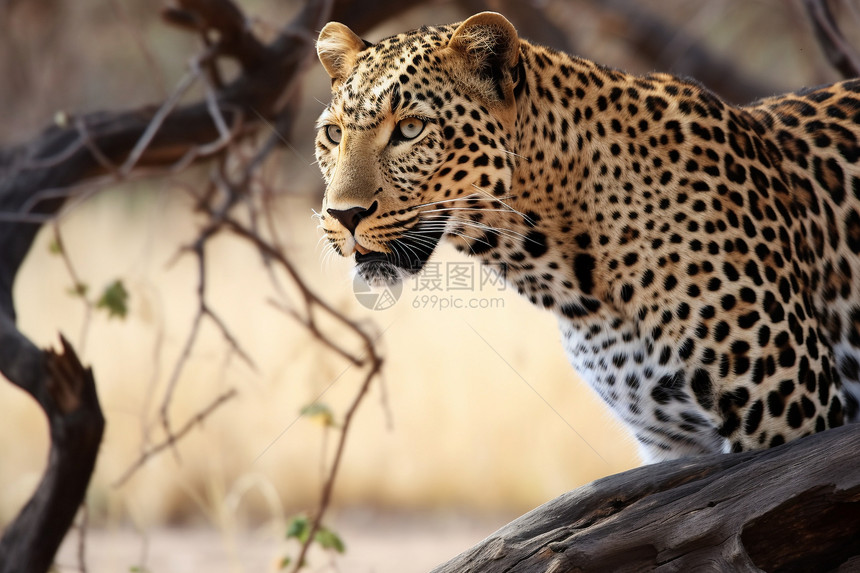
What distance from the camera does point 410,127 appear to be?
254 centimetres

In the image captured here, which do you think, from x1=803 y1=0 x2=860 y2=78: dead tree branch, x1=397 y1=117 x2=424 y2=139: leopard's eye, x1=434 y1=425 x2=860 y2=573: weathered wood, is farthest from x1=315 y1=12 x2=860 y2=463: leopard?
x1=803 y1=0 x2=860 y2=78: dead tree branch

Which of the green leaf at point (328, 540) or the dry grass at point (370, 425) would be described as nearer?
the green leaf at point (328, 540)

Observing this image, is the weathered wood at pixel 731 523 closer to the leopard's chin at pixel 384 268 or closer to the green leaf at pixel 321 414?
the leopard's chin at pixel 384 268

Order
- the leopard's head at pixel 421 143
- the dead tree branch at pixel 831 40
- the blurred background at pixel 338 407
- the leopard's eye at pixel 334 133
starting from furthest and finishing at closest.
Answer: the blurred background at pixel 338 407
the dead tree branch at pixel 831 40
the leopard's eye at pixel 334 133
the leopard's head at pixel 421 143

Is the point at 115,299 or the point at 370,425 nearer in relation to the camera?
the point at 115,299

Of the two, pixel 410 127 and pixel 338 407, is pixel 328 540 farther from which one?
pixel 338 407

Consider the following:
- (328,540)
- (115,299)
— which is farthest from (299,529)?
(115,299)

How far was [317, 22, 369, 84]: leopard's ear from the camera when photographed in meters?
2.79

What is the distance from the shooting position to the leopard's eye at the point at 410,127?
8.27 ft

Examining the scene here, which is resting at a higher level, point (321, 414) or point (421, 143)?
point (321, 414)

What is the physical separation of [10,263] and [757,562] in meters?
3.18

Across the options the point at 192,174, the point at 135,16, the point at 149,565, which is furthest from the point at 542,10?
the point at 135,16

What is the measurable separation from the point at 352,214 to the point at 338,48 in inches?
25.7

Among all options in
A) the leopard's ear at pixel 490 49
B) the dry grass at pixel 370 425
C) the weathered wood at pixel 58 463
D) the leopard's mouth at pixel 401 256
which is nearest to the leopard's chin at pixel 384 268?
the leopard's mouth at pixel 401 256
